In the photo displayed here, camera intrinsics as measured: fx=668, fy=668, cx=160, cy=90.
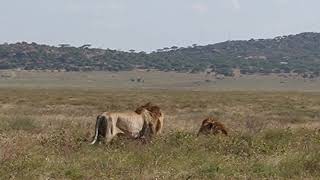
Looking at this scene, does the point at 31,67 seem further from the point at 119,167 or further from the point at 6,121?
the point at 119,167

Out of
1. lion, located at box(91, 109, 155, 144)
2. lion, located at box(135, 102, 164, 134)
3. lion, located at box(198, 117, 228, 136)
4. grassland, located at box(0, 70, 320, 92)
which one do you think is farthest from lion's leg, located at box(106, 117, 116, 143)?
grassland, located at box(0, 70, 320, 92)

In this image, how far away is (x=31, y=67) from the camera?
16700 cm

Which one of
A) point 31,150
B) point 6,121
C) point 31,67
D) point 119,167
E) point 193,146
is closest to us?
point 119,167

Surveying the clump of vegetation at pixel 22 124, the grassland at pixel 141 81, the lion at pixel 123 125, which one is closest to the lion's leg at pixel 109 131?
the lion at pixel 123 125

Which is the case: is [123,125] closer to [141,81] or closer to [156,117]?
[156,117]

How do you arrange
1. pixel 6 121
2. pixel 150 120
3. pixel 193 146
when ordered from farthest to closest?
pixel 6 121
pixel 150 120
pixel 193 146

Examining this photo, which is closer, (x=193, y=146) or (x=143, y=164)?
(x=143, y=164)

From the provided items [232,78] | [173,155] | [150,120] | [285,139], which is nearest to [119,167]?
[173,155]

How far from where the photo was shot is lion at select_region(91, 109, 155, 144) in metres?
13.6

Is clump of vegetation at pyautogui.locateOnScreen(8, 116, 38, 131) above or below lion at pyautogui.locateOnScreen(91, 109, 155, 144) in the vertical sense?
below

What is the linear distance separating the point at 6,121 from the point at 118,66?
15184 centimetres

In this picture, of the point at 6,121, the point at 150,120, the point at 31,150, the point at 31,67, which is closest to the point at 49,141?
the point at 31,150

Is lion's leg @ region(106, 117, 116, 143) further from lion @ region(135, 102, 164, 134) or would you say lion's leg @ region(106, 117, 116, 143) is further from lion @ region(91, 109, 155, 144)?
lion @ region(135, 102, 164, 134)

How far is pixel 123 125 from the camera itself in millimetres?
13828
